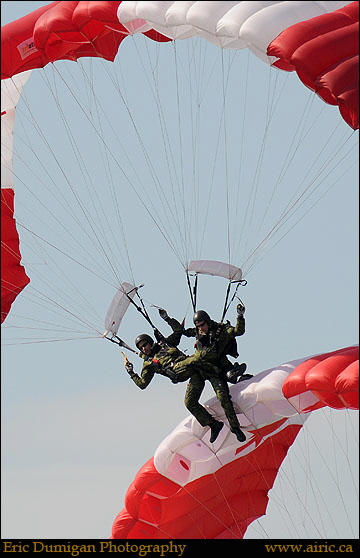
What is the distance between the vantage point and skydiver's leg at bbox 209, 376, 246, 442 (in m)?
17.1

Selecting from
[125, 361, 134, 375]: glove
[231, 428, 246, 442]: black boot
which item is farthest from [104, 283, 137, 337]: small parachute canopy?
[231, 428, 246, 442]: black boot

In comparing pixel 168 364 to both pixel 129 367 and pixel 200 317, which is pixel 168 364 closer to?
pixel 129 367

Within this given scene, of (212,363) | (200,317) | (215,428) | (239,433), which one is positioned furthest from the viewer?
(215,428)

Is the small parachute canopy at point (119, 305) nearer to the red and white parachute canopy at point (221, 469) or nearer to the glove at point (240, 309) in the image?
the red and white parachute canopy at point (221, 469)

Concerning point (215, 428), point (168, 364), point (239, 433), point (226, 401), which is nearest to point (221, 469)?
point (215, 428)

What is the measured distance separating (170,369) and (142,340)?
37 cm

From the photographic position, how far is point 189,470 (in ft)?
59.0

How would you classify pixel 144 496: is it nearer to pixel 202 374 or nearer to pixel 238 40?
pixel 202 374

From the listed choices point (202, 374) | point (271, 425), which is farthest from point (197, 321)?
point (271, 425)

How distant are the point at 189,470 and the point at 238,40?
4.16 metres

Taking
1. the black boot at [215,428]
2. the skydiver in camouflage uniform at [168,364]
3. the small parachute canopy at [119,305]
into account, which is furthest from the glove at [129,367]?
the black boot at [215,428]

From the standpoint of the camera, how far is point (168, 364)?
17203 millimetres

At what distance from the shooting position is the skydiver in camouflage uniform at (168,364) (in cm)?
1705

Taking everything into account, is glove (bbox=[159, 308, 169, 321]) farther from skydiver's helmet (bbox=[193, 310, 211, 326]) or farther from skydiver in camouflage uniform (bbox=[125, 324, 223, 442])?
skydiver's helmet (bbox=[193, 310, 211, 326])
